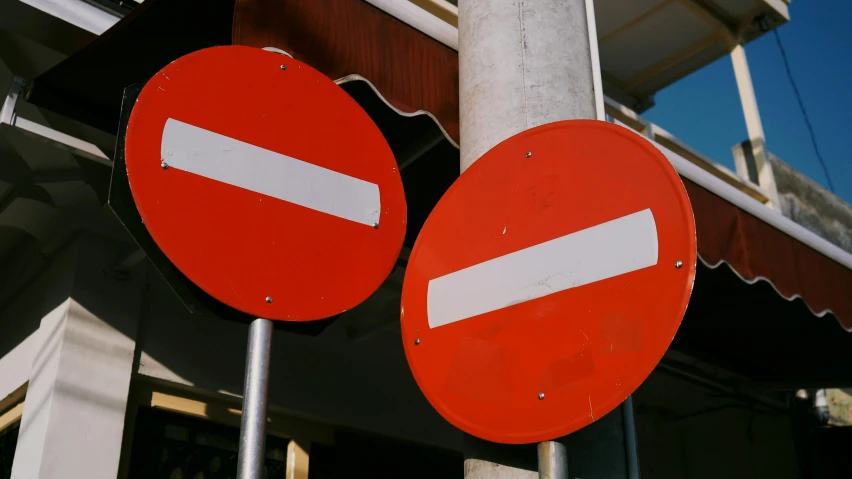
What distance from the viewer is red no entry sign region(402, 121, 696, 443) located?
1591mm

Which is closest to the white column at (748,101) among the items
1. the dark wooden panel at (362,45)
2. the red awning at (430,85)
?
the red awning at (430,85)

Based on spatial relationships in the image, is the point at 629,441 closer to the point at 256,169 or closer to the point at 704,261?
the point at 256,169

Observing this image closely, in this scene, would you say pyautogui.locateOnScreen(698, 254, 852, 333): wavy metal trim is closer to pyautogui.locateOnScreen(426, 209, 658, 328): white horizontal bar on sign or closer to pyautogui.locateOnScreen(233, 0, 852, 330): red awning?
pyautogui.locateOnScreen(233, 0, 852, 330): red awning

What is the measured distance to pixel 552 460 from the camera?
1.56 m

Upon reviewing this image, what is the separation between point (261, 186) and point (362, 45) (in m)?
1.53

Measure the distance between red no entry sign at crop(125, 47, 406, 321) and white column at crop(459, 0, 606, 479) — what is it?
28cm

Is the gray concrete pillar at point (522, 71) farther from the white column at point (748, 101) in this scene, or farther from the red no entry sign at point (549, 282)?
the white column at point (748, 101)

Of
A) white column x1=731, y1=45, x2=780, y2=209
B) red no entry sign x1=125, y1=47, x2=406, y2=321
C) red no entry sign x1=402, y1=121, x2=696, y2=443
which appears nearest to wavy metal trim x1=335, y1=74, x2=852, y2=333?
red no entry sign x1=125, y1=47, x2=406, y2=321

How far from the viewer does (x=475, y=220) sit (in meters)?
1.95

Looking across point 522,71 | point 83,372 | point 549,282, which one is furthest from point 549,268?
point 83,372

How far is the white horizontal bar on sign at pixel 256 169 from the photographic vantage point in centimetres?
173

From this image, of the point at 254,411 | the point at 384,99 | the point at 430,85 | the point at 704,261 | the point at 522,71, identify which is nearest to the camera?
the point at 254,411

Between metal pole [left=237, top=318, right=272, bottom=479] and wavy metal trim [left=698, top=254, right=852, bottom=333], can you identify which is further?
wavy metal trim [left=698, top=254, right=852, bottom=333]

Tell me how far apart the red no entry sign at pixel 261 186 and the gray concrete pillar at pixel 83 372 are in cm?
236
